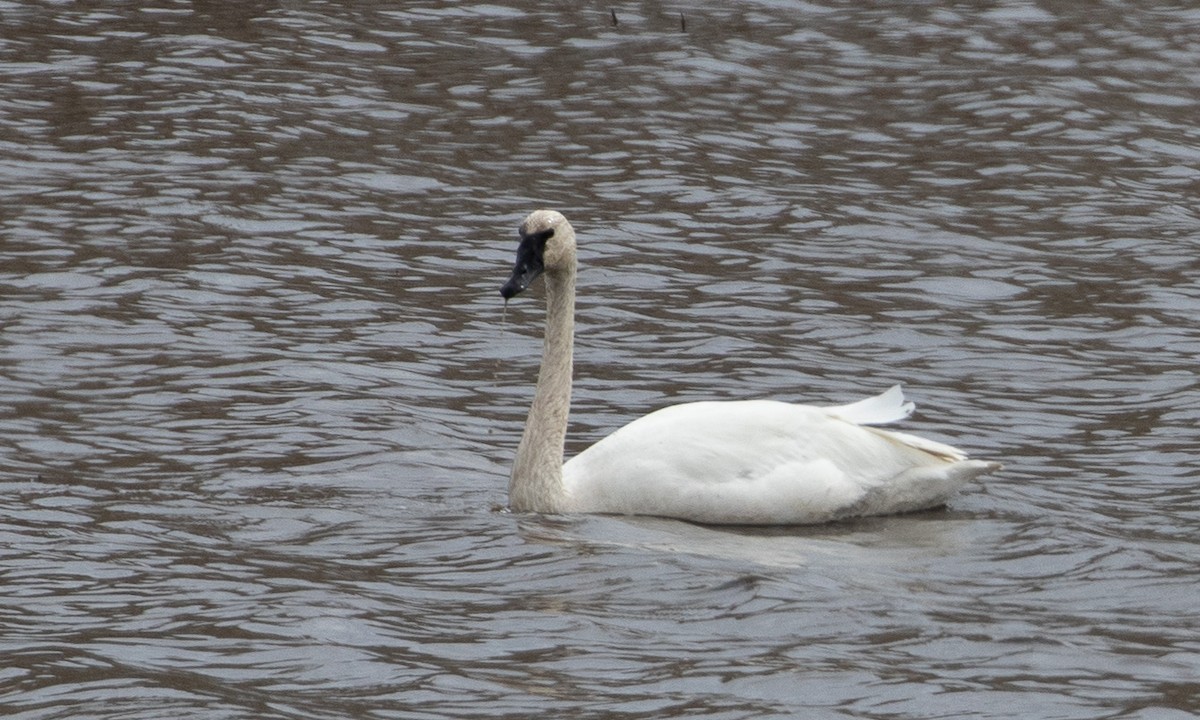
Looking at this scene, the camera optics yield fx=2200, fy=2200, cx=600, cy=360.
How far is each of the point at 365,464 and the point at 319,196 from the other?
5.42 m

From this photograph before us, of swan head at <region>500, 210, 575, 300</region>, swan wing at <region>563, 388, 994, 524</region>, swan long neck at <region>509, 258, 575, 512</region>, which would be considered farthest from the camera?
swan head at <region>500, 210, 575, 300</region>

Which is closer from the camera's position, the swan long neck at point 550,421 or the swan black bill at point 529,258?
the swan long neck at point 550,421

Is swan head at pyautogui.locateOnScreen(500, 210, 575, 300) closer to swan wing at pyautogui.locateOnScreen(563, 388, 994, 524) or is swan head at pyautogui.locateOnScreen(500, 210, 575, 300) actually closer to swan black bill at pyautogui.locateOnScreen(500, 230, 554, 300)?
swan black bill at pyautogui.locateOnScreen(500, 230, 554, 300)

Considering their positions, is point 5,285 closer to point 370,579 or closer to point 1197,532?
point 370,579

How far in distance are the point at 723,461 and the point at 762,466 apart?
0.19 m

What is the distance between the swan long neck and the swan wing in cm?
13

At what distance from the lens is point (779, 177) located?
16422mm

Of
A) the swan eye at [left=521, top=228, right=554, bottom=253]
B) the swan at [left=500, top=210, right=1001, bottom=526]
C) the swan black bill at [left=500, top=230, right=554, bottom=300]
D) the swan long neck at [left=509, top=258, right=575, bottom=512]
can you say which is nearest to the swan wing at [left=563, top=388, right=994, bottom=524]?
the swan at [left=500, top=210, right=1001, bottom=526]

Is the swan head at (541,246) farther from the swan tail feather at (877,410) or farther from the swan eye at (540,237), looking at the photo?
the swan tail feather at (877,410)

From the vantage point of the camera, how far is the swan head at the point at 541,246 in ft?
33.0

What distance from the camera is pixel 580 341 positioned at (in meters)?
13.0

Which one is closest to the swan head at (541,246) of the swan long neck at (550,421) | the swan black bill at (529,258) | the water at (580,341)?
the swan black bill at (529,258)

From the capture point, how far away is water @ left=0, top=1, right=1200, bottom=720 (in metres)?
7.69

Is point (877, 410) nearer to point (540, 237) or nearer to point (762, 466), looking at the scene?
point (762, 466)
